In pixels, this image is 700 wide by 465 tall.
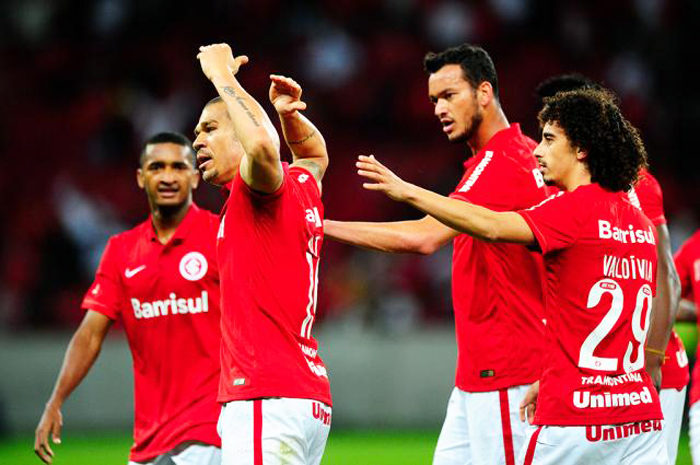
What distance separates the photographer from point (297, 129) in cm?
521

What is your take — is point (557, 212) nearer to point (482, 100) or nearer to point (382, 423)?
point (482, 100)

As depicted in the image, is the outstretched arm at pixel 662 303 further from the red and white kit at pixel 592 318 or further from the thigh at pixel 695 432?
the red and white kit at pixel 592 318

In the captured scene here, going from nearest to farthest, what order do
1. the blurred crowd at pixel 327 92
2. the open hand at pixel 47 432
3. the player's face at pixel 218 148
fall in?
the player's face at pixel 218 148 → the open hand at pixel 47 432 → the blurred crowd at pixel 327 92

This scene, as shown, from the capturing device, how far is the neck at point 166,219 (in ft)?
21.6

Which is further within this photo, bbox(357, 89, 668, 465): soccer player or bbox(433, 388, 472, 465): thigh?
bbox(433, 388, 472, 465): thigh

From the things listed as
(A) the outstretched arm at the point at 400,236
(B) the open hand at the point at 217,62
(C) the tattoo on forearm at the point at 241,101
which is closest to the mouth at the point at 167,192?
(A) the outstretched arm at the point at 400,236

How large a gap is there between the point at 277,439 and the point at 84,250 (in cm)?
1146

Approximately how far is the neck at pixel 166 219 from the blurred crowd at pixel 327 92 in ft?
28.0

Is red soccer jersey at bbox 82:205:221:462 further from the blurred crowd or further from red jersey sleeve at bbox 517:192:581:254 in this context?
the blurred crowd

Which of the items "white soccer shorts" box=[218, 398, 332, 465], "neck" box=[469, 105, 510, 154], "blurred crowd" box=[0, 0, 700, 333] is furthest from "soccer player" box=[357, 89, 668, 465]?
"blurred crowd" box=[0, 0, 700, 333]

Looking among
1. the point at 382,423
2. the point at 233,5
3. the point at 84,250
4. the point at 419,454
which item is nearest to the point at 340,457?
the point at 419,454

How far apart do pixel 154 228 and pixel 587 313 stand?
298 centimetres

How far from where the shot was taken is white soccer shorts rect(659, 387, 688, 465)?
6.41 metres

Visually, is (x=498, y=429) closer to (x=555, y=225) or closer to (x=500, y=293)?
(x=500, y=293)
